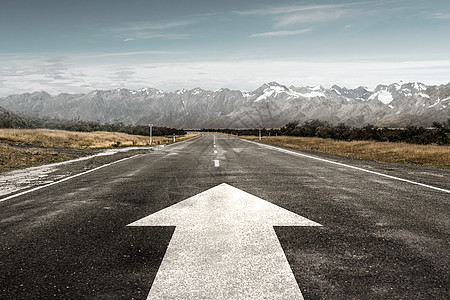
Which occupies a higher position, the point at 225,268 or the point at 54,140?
the point at 225,268

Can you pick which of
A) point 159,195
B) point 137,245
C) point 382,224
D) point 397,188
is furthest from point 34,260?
point 397,188

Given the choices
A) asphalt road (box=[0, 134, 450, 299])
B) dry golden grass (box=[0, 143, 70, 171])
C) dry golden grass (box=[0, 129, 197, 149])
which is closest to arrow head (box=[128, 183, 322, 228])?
asphalt road (box=[0, 134, 450, 299])

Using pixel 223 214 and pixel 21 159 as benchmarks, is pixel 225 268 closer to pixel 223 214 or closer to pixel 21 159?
pixel 223 214

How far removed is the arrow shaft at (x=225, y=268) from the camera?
6.84ft

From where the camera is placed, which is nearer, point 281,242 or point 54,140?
point 281,242

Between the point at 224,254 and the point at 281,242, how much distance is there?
0.63 meters

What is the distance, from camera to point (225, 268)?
2.43 metres

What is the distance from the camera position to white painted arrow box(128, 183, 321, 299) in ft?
6.94

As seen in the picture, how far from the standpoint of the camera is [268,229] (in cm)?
341

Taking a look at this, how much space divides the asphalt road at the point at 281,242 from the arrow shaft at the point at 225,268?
0.09 m

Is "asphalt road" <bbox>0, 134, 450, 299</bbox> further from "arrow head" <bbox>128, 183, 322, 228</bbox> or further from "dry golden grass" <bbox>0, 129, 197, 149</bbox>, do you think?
"dry golden grass" <bbox>0, 129, 197, 149</bbox>

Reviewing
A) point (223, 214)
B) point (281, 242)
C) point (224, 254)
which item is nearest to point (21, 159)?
point (223, 214)

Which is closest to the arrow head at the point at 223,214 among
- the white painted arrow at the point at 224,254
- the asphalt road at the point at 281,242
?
the white painted arrow at the point at 224,254

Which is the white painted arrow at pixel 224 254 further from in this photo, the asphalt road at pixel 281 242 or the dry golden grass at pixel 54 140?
the dry golden grass at pixel 54 140
